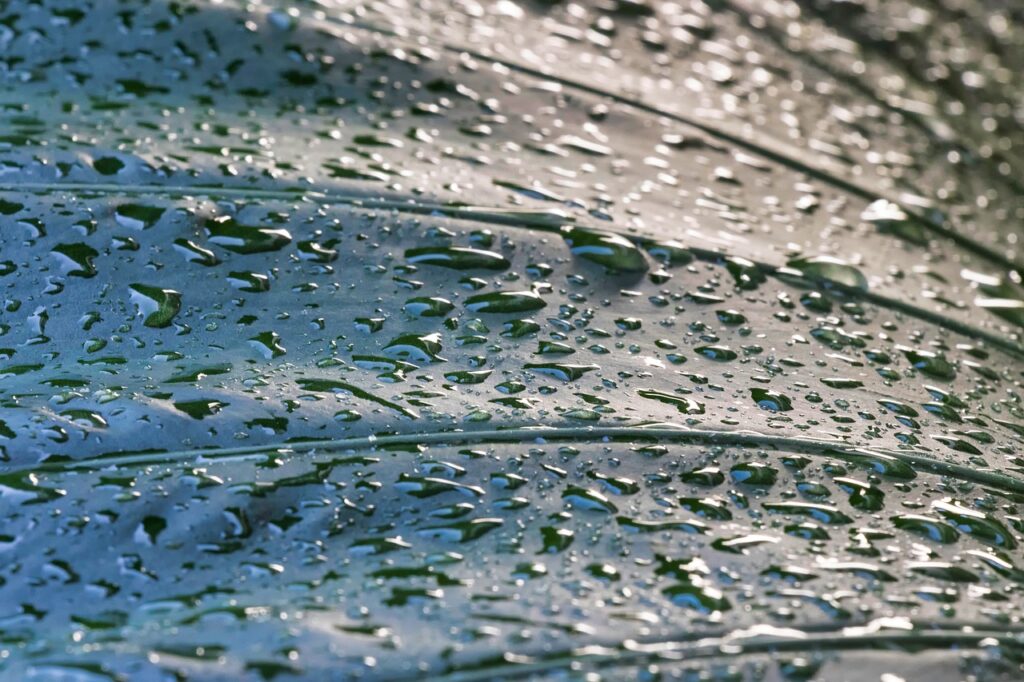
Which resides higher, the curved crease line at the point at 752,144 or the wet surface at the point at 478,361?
the curved crease line at the point at 752,144

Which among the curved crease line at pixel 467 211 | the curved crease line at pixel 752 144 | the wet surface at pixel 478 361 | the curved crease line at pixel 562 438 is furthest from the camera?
the curved crease line at pixel 752 144

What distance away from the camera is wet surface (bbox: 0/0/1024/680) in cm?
93

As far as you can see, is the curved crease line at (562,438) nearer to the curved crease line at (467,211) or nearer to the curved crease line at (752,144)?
the curved crease line at (467,211)

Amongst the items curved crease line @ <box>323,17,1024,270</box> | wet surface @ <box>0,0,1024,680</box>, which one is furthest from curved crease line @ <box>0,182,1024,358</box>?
curved crease line @ <box>323,17,1024,270</box>

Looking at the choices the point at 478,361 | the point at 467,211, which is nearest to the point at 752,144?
the point at 467,211

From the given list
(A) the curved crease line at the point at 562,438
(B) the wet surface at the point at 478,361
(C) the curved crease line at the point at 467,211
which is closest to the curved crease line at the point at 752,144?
(B) the wet surface at the point at 478,361

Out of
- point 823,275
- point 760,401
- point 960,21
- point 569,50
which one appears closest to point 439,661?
point 760,401

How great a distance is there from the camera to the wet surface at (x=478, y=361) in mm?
927

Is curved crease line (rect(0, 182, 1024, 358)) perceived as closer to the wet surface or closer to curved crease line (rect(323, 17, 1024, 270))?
the wet surface

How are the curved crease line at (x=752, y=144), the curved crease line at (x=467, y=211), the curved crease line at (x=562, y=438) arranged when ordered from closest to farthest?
the curved crease line at (x=562, y=438), the curved crease line at (x=467, y=211), the curved crease line at (x=752, y=144)

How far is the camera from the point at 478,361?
1197mm

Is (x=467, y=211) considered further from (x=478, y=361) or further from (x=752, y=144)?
(x=752, y=144)

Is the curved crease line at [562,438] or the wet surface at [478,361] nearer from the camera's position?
the wet surface at [478,361]

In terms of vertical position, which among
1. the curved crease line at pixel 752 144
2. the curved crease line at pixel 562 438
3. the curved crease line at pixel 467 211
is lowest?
the curved crease line at pixel 562 438
